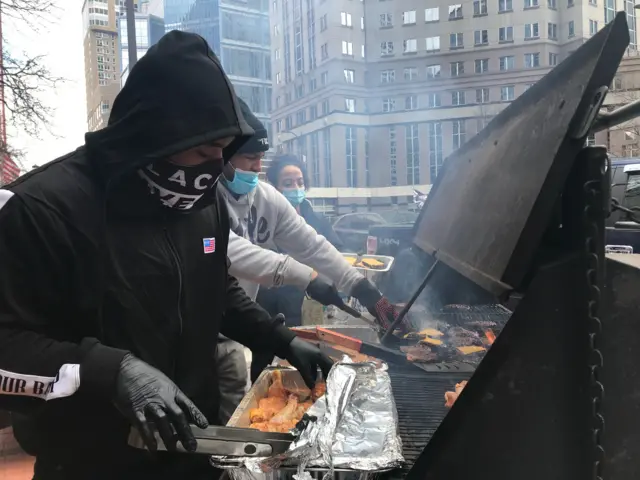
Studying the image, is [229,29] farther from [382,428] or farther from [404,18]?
[382,428]

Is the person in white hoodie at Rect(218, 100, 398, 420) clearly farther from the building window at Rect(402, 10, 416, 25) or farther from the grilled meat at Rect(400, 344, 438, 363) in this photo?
the building window at Rect(402, 10, 416, 25)

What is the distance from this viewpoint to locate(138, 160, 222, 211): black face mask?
4.65 feet

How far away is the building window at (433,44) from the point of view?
17.8 m

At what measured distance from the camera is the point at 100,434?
138 centimetres

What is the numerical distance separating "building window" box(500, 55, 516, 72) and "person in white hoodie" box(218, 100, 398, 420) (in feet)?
57.6

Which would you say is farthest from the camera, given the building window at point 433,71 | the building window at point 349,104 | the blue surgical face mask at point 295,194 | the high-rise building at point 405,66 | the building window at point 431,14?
the building window at point 349,104

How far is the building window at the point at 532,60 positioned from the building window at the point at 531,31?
59cm

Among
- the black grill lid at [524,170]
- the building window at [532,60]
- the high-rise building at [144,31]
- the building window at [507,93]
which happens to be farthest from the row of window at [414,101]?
the black grill lid at [524,170]

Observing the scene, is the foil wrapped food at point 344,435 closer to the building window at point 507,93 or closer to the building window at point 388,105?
the building window at point 507,93

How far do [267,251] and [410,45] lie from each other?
1723cm

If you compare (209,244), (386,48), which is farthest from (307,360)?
(386,48)

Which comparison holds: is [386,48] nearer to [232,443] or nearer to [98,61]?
[98,61]

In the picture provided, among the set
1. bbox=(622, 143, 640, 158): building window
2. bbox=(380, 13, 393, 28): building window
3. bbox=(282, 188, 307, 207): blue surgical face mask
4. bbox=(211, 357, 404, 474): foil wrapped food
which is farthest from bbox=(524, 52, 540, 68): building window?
bbox=(211, 357, 404, 474): foil wrapped food

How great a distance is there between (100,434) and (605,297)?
1434 mm
